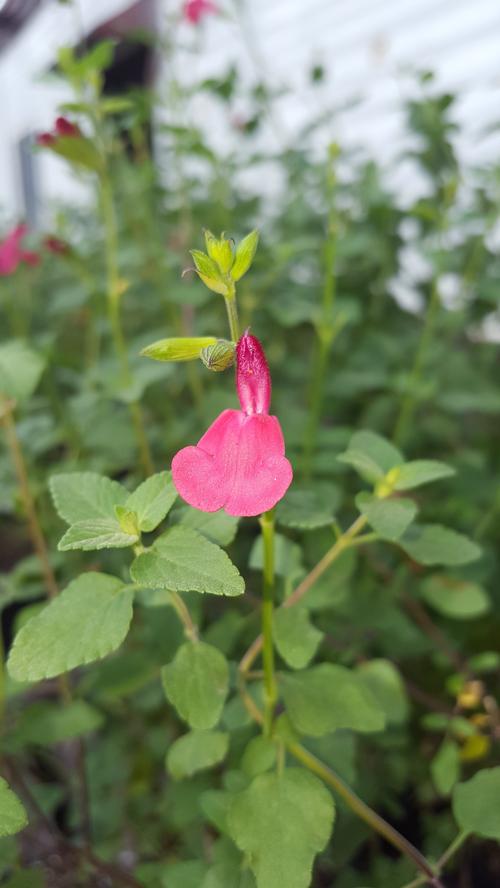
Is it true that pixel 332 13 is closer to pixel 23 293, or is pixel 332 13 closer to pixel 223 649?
pixel 23 293

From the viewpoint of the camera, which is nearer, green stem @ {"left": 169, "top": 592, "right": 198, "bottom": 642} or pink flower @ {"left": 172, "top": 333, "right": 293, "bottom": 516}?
pink flower @ {"left": 172, "top": 333, "right": 293, "bottom": 516}

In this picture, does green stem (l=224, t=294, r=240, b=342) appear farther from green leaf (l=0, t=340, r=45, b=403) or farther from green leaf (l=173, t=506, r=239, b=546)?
green leaf (l=0, t=340, r=45, b=403)

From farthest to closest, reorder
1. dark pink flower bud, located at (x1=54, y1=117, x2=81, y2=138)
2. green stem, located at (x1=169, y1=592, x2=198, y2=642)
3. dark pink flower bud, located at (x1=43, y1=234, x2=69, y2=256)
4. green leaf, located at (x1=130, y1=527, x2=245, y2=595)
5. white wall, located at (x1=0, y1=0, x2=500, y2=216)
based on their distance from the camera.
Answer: white wall, located at (x1=0, y1=0, x2=500, y2=216) → dark pink flower bud, located at (x1=43, y1=234, x2=69, y2=256) → dark pink flower bud, located at (x1=54, y1=117, x2=81, y2=138) → green stem, located at (x1=169, y1=592, x2=198, y2=642) → green leaf, located at (x1=130, y1=527, x2=245, y2=595)

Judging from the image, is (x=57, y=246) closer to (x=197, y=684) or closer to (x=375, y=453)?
(x=375, y=453)

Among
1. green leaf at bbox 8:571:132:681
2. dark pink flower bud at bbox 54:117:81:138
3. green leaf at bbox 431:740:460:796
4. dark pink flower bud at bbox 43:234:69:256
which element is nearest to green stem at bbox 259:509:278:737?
green leaf at bbox 8:571:132:681

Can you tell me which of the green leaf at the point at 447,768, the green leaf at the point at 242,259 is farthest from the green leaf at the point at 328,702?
the green leaf at the point at 242,259

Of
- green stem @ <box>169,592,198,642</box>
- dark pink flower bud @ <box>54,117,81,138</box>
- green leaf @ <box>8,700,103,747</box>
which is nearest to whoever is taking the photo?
green stem @ <box>169,592,198,642</box>
